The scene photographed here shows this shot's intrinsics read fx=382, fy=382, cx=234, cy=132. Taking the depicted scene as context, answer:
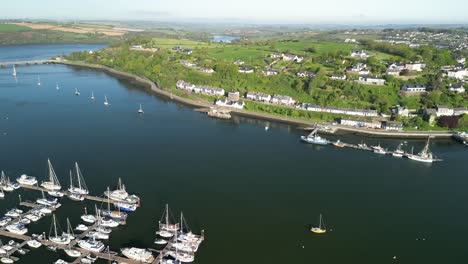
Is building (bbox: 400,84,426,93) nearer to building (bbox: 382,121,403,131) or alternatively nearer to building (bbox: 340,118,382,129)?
building (bbox: 382,121,403,131)

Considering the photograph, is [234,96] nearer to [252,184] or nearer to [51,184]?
[252,184]

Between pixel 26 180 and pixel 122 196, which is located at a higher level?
pixel 26 180

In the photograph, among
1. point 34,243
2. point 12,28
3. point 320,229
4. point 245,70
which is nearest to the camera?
point 34,243

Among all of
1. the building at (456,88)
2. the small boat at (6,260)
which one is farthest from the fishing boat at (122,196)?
the building at (456,88)

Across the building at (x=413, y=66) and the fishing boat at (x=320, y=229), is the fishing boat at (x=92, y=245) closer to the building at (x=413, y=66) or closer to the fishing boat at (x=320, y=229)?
the fishing boat at (x=320, y=229)

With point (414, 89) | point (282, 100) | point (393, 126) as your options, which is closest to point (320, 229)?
point (393, 126)
